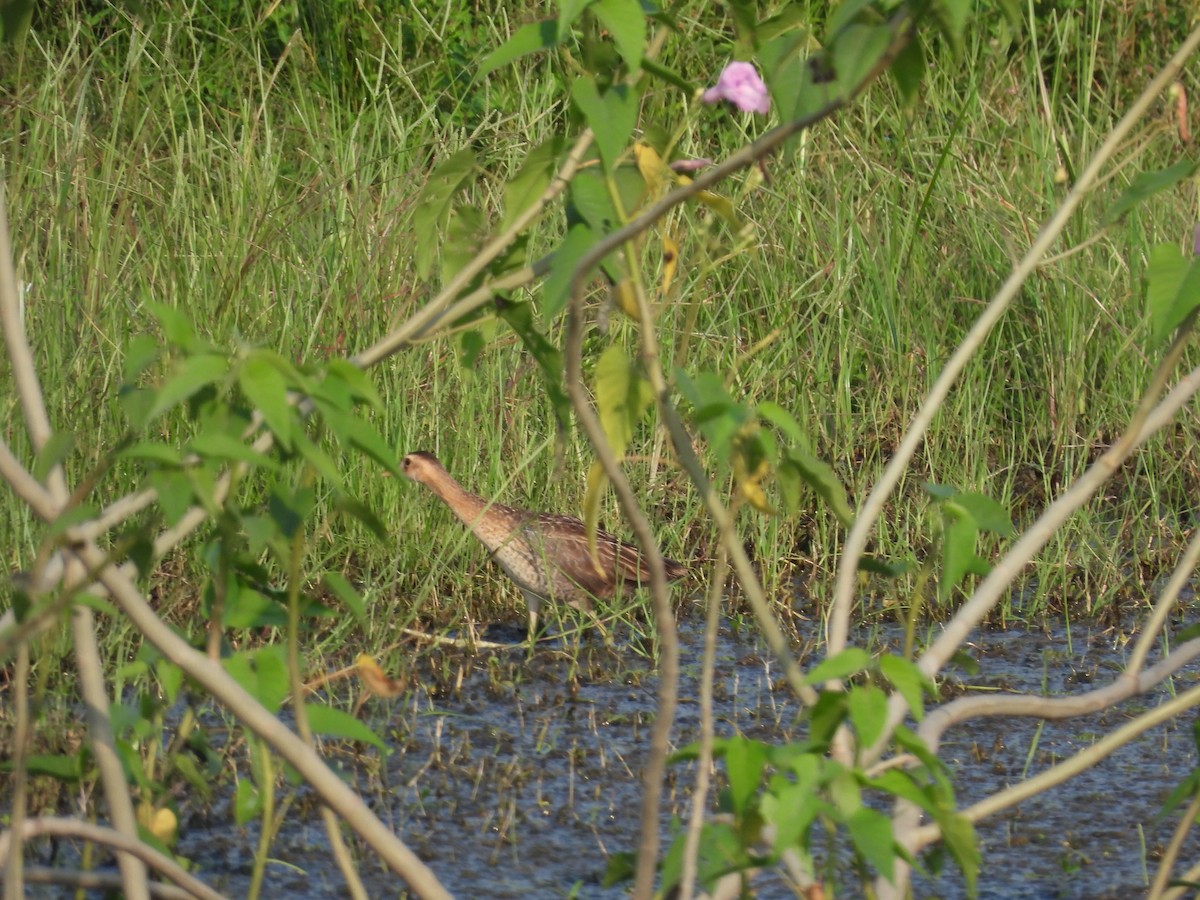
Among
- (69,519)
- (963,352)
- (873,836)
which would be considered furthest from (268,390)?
(963,352)

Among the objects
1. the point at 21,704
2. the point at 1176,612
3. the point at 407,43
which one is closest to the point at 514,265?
the point at 21,704

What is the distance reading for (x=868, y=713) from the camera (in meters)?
1.82

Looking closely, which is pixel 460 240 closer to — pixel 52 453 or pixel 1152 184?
pixel 52 453

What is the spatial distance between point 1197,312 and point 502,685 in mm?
2719

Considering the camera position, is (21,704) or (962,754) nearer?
(21,704)

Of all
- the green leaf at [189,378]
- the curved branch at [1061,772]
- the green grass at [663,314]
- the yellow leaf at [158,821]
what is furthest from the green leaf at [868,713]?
the green grass at [663,314]

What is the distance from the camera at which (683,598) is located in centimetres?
515

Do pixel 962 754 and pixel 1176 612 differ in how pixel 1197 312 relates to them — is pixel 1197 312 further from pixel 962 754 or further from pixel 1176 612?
pixel 1176 612

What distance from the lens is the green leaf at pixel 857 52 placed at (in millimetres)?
1681

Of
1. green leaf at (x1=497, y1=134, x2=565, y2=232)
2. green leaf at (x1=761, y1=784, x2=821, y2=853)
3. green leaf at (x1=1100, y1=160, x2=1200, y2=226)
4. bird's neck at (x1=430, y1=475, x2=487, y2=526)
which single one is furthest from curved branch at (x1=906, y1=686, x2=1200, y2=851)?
A: bird's neck at (x1=430, y1=475, x2=487, y2=526)

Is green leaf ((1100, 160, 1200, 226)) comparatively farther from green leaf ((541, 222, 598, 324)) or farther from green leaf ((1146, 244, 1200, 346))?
green leaf ((541, 222, 598, 324))

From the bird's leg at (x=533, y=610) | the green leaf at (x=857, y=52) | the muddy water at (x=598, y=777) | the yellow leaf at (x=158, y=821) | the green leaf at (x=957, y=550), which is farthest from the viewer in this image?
the bird's leg at (x=533, y=610)

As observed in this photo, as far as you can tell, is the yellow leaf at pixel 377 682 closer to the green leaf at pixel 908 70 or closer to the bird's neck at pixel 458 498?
the green leaf at pixel 908 70

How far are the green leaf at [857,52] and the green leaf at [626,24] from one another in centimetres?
20
